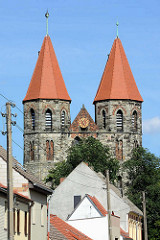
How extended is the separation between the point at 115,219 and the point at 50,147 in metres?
55.1

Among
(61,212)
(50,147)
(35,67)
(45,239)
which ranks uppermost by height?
(35,67)

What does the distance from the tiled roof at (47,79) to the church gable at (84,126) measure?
3.14 metres

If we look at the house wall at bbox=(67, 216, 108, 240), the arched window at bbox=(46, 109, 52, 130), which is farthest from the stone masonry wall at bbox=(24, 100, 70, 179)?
the house wall at bbox=(67, 216, 108, 240)

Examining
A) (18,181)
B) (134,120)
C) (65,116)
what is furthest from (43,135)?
(18,181)

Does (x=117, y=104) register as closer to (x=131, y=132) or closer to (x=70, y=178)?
(x=131, y=132)

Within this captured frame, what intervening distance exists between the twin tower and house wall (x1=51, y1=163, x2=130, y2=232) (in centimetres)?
4172

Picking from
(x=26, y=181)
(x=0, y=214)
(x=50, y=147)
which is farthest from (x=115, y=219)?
(x=50, y=147)

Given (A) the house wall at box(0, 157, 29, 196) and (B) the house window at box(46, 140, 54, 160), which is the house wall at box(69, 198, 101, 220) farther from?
(B) the house window at box(46, 140, 54, 160)

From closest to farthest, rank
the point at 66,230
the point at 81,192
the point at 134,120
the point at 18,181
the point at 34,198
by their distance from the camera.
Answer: the point at 18,181 < the point at 34,198 < the point at 66,230 < the point at 81,192 < the point at 134,120

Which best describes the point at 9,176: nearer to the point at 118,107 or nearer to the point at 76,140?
the point at 76,140

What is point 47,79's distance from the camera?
109000 millimetres

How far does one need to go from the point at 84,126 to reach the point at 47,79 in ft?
24.3

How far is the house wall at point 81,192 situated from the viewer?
6253 centimetres

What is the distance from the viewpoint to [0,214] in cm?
3036
